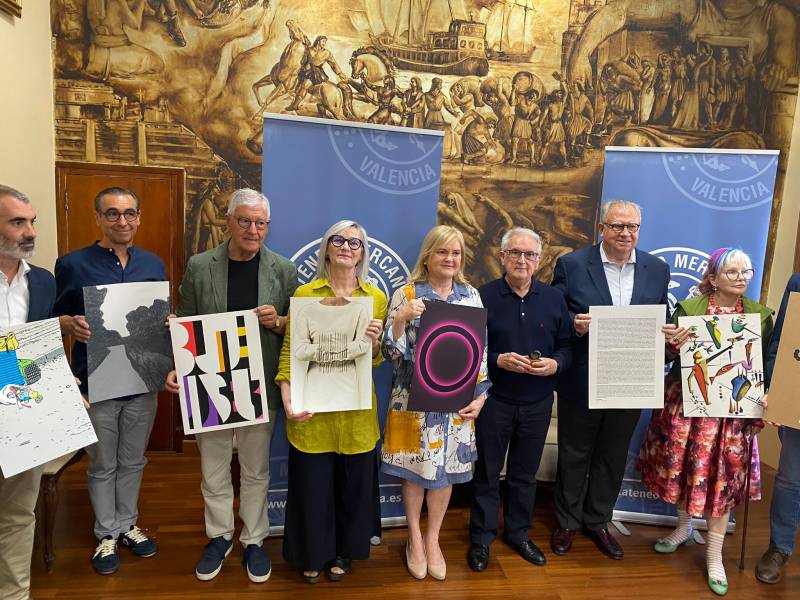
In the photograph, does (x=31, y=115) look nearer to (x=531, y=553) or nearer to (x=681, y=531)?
(x=531, y=553)

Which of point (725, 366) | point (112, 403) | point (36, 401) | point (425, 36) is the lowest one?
point (112, 403)

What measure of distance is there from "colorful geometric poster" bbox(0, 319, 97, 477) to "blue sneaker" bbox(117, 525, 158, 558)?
104cm

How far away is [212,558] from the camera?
8.94ft

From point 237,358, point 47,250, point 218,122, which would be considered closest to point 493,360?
point 237,358

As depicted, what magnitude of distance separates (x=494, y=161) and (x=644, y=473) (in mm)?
2764

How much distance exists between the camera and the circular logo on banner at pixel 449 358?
7.96ft

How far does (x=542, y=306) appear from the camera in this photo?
2.66 meters

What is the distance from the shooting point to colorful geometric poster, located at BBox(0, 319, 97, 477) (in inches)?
78.0

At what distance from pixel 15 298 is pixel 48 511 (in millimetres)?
1255

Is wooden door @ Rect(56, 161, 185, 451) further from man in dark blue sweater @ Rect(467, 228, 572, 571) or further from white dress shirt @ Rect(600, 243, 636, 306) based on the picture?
white dress shirt @ Rect(600, 243, 636, 306)

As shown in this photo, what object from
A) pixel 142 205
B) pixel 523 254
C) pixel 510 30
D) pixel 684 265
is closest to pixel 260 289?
pixel 523 254

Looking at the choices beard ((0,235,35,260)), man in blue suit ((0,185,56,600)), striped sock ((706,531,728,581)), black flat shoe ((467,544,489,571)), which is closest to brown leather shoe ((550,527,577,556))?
black flat shoe ((467,544,489,571))

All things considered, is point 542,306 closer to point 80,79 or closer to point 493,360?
point 493,360

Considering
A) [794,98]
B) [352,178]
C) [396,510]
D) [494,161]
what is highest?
[794,98]
